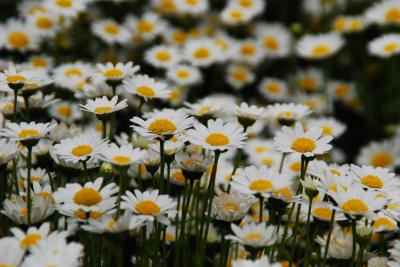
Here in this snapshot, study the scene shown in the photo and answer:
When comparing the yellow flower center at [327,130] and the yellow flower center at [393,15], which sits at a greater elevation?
the yellow flower center at [393,15]

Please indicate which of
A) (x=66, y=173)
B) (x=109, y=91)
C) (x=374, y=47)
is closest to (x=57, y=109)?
(x=109, y=91)

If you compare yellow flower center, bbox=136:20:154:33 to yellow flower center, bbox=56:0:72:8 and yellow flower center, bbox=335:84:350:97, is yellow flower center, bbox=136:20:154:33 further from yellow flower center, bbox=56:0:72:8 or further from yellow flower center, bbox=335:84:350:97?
yellow flower center, bbox=335:84:350:97

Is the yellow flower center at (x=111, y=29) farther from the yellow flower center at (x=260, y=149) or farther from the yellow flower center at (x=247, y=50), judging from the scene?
the yellow flower center at (x=260, y=149)

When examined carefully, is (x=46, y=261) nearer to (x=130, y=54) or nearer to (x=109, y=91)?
(x=109, y=91)

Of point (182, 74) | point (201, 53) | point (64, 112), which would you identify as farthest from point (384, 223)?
point (201, 53)

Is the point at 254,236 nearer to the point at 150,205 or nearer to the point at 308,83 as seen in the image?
the point at 150,205

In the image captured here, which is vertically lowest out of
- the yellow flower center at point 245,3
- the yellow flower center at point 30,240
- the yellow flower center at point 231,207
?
the yellow flower center at point 30,240

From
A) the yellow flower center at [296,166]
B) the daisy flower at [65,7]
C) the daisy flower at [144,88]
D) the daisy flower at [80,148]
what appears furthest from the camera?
the daisy flower at [65,7]

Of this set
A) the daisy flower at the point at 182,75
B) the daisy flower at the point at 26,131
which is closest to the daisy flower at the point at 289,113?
the daisy flower at the point at 26,131
